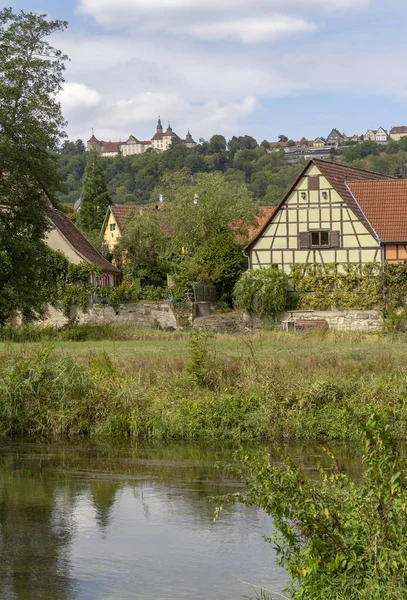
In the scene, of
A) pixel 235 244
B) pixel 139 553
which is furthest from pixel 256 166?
pixel 139 553

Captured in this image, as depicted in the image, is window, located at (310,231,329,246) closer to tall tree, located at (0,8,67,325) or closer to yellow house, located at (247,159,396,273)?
yellow house, located at (247,159,396,273)

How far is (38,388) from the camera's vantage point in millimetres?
20297

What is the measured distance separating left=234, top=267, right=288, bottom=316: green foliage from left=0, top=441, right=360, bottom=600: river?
2346 cm

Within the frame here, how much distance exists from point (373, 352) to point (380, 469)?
1471 cm

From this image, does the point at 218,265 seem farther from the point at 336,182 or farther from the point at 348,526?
the point at 348,526

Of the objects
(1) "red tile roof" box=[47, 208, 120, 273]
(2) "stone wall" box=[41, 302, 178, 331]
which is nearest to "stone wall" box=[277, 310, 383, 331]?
(2) "stone wall" box=[41, 302, 178, 331]

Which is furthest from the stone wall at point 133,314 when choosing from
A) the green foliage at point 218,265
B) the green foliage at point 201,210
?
the green foliage at point 201,210

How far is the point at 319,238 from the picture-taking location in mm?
43906

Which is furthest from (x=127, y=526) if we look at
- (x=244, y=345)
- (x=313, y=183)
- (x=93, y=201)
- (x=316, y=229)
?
(x=93, y=201)

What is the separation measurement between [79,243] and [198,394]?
107 ft

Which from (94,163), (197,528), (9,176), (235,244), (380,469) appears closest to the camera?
(380,469)

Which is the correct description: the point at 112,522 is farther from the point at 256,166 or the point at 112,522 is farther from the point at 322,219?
the point at 256,166

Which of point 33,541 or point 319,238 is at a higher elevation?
point 319,238

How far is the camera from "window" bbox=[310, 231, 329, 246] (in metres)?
43.9
